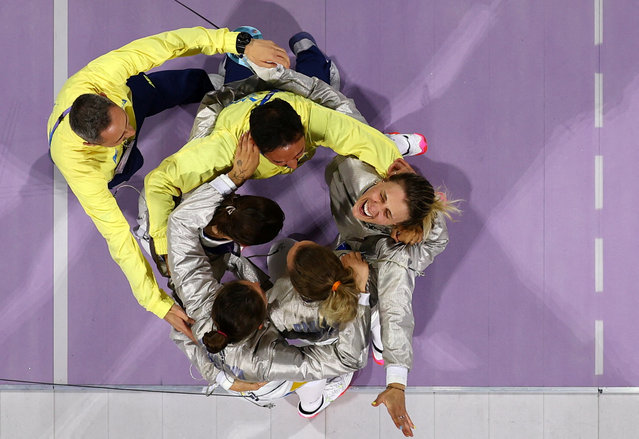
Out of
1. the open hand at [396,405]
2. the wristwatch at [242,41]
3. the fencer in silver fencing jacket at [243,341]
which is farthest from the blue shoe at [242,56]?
the open hand at [396,405]

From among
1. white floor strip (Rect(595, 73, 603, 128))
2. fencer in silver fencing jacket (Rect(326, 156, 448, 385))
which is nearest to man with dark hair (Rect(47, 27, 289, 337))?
fencer in silver fencing jacket (Rect(326, 156, 448, 385))

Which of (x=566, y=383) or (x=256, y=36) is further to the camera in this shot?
(x=566, y=383)

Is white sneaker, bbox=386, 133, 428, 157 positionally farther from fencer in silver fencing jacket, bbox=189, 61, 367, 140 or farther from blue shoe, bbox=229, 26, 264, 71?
blue shoe, bbox=229, 26, 264, 71

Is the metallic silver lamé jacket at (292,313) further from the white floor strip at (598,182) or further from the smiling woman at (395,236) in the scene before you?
the white floor strip at (598,182)

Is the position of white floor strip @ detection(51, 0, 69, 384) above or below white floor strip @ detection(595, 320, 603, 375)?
above

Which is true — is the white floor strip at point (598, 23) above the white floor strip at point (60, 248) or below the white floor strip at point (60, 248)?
above

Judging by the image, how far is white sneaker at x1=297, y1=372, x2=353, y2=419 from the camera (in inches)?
102

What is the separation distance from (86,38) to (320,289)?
2059 millimetres

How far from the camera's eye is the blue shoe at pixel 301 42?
2.56m

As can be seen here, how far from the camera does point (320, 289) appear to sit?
72.1 inches

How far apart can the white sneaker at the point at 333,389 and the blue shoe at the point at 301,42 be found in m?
1.70

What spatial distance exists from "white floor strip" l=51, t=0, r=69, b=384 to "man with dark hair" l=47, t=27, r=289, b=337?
0.74 metres

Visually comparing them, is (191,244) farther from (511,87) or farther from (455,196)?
(511,87)

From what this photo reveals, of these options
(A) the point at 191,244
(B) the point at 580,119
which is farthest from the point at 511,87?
(A) the point at 191,244
